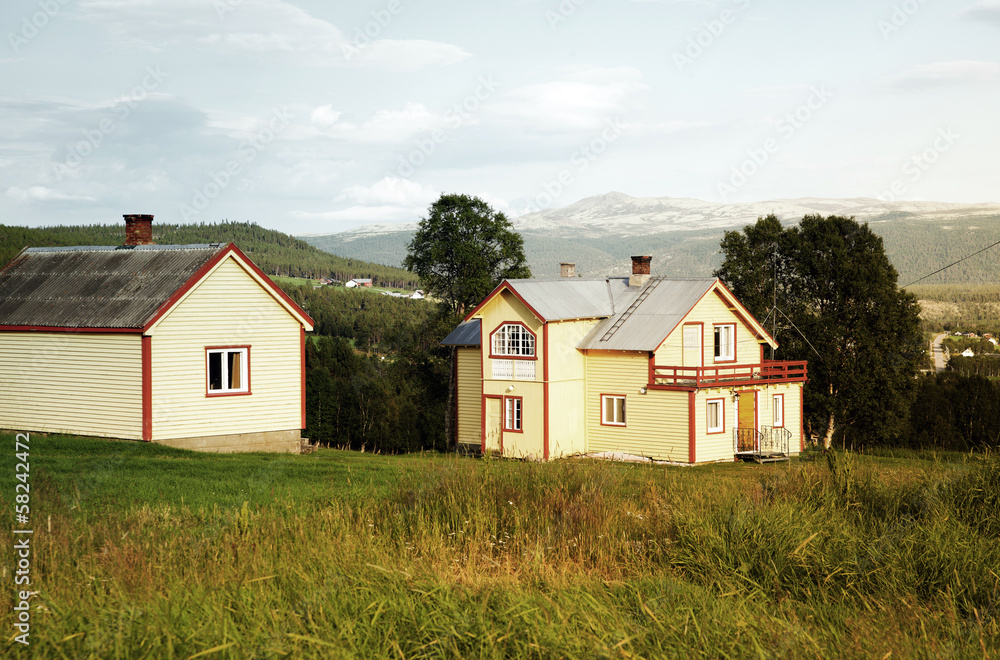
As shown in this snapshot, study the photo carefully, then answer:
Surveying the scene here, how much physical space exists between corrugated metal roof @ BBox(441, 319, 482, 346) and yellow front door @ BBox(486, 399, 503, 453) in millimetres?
4017

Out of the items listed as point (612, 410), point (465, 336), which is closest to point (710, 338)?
point (612, 410)

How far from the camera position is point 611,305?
35438mm

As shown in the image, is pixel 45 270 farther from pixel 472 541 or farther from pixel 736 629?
pixel 736 629

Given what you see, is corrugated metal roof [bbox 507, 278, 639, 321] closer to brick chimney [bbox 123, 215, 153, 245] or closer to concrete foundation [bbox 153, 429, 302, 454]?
concrete foundation [bbox 153, 429, 302, 454]

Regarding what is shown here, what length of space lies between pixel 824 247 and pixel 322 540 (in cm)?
4563

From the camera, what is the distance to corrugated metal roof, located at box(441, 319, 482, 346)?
124 ft

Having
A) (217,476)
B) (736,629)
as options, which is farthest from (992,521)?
(217,476)

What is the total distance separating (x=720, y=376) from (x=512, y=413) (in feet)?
26.7

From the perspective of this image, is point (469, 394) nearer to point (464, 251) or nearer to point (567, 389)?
point (567, 389)

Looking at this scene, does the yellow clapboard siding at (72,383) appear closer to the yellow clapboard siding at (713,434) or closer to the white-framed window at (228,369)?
the white-framed window at (228,369)

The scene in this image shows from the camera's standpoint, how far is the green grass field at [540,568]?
6.39 metres

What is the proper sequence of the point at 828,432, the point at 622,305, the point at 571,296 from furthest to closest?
the point at 828,432 < the point at 622,305 < the point at 571,296

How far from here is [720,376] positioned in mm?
33312

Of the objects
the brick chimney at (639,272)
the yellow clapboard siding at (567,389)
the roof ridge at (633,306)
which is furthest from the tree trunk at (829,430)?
the yellow clapboard siding at (567,389)
